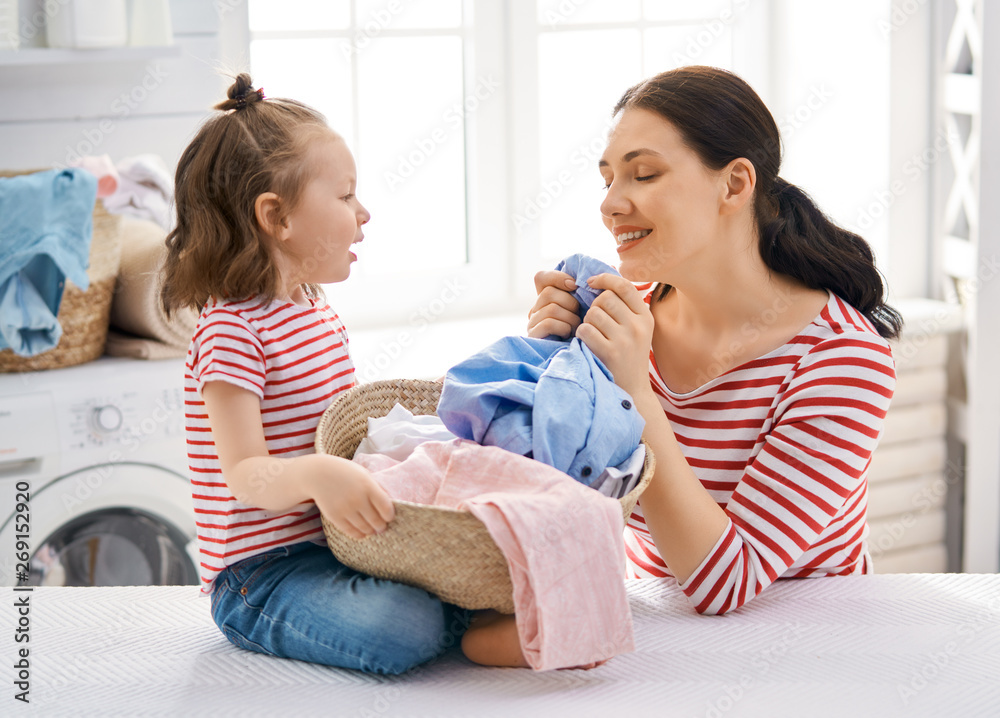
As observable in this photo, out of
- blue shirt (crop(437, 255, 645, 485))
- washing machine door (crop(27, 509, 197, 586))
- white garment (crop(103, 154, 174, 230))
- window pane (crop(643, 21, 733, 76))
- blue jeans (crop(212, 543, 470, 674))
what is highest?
window pane (crop(643, 21, 733, 76))

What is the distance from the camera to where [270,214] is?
1.07m

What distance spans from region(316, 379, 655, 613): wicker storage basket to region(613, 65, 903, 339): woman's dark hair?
0.47 m

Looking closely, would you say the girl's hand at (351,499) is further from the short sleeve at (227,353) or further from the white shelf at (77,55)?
the white shelf at (77,55)

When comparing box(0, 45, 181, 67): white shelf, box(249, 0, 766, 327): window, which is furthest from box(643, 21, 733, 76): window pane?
box(0, 45, 181, 67): white shelf

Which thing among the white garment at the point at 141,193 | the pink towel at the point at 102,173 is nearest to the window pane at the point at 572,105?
the white garment at the point at 141,193

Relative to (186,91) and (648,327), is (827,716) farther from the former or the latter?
(186,91)

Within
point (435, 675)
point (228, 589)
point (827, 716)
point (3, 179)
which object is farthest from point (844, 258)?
point (3, 179)

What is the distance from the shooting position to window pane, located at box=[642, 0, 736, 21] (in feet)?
9.36

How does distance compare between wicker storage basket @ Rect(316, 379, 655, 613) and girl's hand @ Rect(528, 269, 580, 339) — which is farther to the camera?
girl's hand @ Rect(528, 269, 580, 339)

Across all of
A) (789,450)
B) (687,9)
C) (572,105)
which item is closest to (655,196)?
(789,450)

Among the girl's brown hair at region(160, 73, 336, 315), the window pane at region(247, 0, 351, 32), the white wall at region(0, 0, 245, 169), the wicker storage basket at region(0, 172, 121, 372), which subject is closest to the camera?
the girl's brown hair at region(160, 73, 336, 315)

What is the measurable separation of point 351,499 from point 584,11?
2.25 meters

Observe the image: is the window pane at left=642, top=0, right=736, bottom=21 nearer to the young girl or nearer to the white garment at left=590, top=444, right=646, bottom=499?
the young girl

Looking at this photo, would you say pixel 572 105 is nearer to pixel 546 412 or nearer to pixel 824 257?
pixel 824 257
